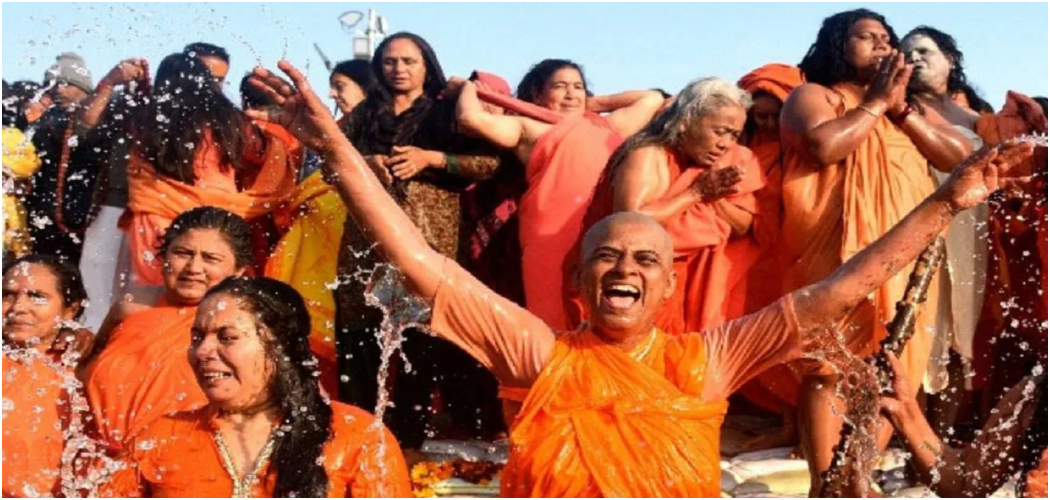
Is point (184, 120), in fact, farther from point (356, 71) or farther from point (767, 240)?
point (767, 240)

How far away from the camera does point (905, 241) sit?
4285 millimetres

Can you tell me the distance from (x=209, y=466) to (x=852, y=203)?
3060mm

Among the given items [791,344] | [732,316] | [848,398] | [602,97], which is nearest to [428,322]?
[791,344]

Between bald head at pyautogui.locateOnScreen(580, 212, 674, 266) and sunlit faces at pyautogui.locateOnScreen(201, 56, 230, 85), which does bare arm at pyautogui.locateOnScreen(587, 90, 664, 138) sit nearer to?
sunlit faces at pyautogui.locateOnScreen(201, 56, 230, 85)

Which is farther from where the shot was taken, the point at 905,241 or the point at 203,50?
the point at 203,50

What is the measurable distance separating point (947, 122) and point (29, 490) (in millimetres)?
3937

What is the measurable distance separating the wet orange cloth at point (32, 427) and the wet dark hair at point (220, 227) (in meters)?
0.73

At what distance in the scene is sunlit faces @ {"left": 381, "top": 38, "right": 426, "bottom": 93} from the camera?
733 cm

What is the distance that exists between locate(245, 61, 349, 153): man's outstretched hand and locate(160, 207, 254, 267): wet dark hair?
1.41 metres

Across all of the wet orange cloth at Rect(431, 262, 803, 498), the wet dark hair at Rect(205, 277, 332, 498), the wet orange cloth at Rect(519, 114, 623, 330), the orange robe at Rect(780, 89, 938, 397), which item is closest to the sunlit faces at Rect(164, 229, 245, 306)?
the wet dark hair at Rect(205, 277, 332, 498)

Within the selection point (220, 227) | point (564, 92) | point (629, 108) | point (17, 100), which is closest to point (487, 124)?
point (564, 92)

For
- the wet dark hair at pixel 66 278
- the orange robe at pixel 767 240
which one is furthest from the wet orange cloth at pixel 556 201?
the wet dark hair at pixel 66 278

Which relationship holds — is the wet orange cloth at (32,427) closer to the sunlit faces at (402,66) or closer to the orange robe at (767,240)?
the sunlit faces at (402,66)

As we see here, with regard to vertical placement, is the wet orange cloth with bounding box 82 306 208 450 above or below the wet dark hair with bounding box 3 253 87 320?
below
